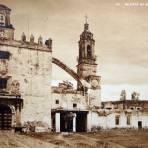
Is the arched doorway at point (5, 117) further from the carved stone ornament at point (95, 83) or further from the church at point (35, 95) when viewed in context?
the carved stone ornament at point (95, 83)

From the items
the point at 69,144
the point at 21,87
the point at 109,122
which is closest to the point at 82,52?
the point at 109,122

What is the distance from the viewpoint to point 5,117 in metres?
23.0

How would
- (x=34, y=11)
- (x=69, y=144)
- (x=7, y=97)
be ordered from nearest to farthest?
(x=69, y=144) < (x=34, y=11) < (x=7, y=97)

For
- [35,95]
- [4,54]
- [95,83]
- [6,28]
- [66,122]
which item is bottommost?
[66,122]

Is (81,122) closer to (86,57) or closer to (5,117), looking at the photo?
(86,57)

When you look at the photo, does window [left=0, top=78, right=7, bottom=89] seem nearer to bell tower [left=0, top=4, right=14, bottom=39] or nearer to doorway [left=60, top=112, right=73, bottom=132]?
bell tower [left=0, top=4, right=14, bottom=39]

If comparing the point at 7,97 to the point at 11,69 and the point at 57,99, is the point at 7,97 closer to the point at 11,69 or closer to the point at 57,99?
the point at 11,69

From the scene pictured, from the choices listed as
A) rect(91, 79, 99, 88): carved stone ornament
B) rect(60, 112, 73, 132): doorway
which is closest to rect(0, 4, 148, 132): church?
rect(60, 112, 73, 132): doorway

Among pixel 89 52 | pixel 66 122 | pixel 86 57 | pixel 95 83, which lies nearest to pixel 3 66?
pixel 66 122

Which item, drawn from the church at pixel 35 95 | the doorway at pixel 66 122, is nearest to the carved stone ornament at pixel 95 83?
the church at pixel 35 95

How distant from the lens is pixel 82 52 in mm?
32625

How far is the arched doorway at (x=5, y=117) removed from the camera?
22.8 m

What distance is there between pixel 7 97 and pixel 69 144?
7.83 metres

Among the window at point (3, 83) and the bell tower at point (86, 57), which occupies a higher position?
the bell tower at point (86, 57)
